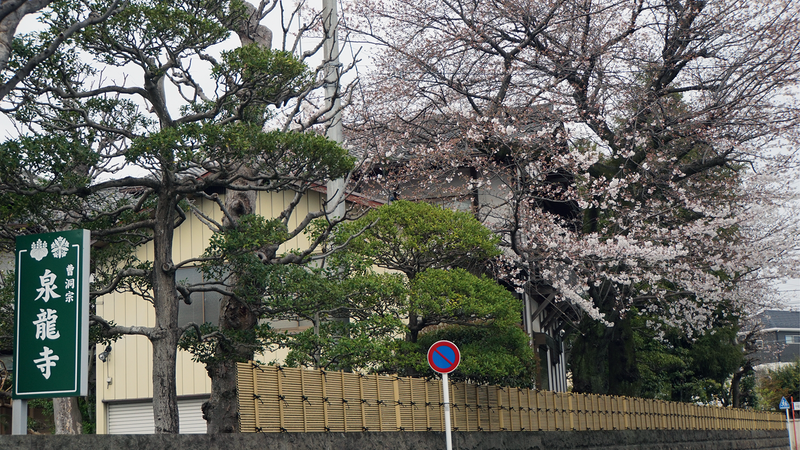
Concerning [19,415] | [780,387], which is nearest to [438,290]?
[19,415]

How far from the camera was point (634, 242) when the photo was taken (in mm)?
18219

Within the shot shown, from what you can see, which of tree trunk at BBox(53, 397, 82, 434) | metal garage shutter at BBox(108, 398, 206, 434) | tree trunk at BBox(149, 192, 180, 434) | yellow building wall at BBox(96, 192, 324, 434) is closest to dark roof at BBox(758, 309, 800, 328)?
yellow building wall at BBox(96, 192, 324, 434)

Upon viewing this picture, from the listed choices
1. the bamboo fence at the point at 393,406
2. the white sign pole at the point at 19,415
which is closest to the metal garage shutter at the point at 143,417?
the bamboo fence at the point at 393,406

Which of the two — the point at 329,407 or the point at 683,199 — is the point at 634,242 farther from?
the point at 329,407

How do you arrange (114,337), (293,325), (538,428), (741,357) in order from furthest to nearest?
1. (741,357)
2. (293,325)
3. (538,428)
4. (114,337)

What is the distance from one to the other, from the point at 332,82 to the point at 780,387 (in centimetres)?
5291

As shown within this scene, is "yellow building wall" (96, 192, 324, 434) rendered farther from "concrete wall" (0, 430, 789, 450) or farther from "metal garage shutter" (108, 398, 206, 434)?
"concrete wall" (0, 430, 789, 450)

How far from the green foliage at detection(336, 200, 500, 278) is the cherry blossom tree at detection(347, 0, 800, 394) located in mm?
4580

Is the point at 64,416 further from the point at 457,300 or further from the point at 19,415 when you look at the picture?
the point at 19,415

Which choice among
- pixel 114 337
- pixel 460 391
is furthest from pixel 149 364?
pixel 460 391

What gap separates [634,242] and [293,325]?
8189 mm

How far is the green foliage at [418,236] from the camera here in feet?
42.4

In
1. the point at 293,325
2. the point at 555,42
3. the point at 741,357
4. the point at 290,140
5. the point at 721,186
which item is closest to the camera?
the point at 290,140

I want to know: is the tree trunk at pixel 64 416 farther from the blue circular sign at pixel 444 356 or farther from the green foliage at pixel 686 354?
the green foliage at pixel 686 354
